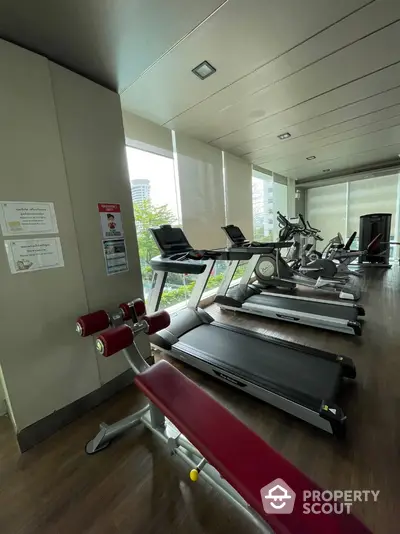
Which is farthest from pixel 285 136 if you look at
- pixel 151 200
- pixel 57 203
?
pixel 57 203

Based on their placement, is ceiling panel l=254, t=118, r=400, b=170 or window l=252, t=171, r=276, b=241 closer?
ceiling panel l=254, t=118, r=400, b=170

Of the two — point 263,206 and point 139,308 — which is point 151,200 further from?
point 263,206

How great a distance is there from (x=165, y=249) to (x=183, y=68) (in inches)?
66.9

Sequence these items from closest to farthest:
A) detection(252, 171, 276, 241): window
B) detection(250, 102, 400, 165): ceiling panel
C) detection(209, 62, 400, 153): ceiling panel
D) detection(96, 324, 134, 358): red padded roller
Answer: detection(96, 324, 134, 358): red padded roller
detection(209, 62, 400, 153): ceiling panel
detection(250, 102, 400, 165): ceiling panel
detection(252, 171, 276, 241): window

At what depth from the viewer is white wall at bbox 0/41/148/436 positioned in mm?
1442

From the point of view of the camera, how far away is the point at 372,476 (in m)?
1.27

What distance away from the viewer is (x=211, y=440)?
3.08ft

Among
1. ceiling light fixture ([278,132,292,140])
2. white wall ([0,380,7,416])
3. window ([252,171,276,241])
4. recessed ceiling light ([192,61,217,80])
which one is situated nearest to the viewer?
white wall ([0,380,7,416])

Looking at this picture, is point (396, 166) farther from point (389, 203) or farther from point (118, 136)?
point (118, 136)

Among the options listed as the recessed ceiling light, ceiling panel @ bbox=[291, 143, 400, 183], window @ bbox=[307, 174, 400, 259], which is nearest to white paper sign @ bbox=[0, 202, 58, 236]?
the recessed ceiling light

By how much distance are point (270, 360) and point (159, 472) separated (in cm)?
120

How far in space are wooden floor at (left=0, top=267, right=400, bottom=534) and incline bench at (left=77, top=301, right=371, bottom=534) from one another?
0.12 meters

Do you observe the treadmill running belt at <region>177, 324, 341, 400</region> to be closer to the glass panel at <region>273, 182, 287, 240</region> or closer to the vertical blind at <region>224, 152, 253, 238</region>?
the vertical blind at <region>224, 152, 253, 238</region>

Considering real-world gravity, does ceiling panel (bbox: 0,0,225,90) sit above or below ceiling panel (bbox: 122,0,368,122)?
below
